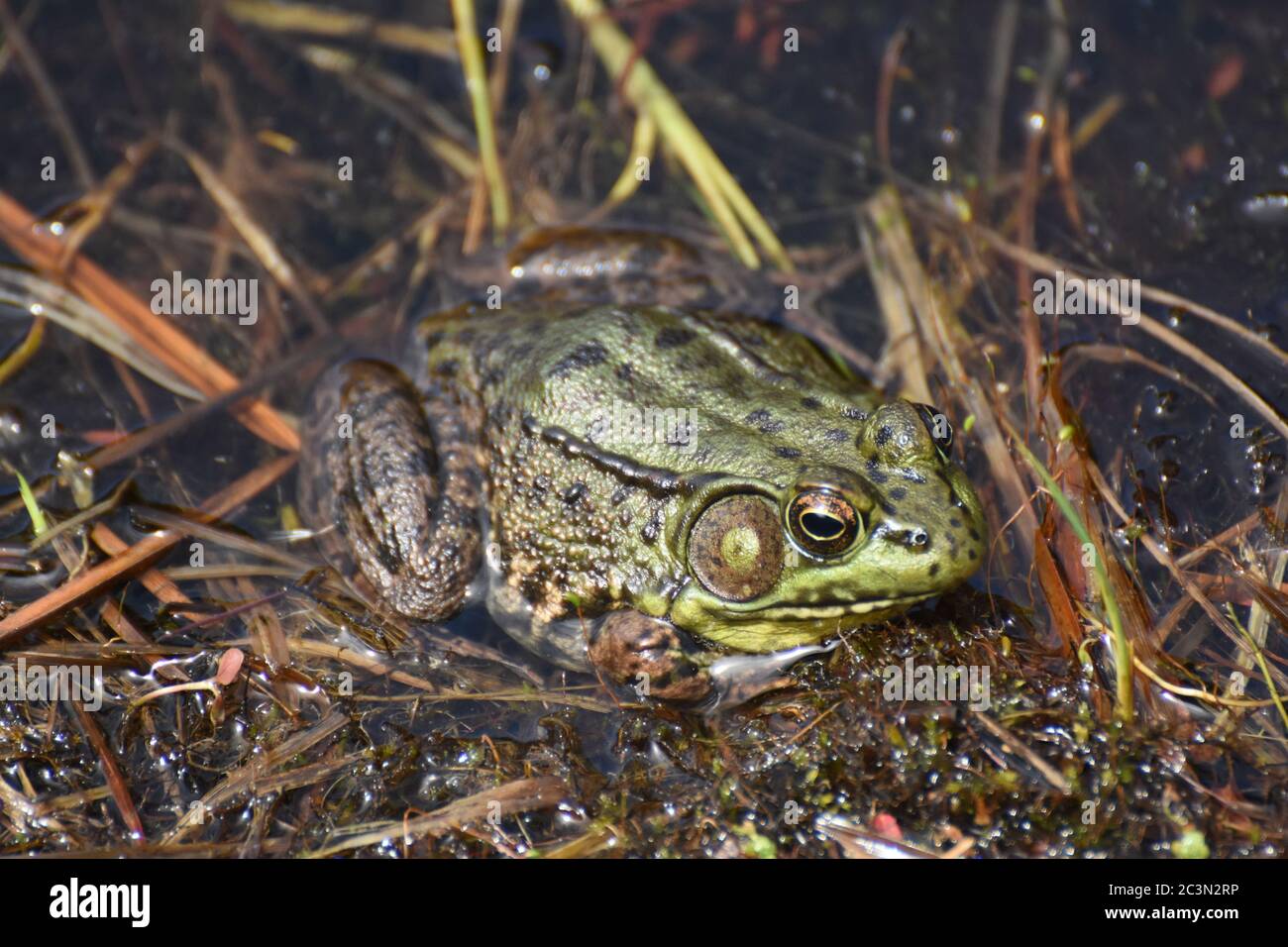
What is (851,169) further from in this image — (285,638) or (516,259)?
(285,638)

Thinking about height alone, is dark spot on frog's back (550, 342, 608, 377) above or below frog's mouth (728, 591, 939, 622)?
above

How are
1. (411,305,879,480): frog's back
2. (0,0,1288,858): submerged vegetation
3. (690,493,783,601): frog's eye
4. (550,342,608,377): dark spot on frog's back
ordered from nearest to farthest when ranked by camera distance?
(0,0,1288,858): submerged vegetation → (690,493,783,601): frog's eye → (411,305,879,480): frog's back → (550,342,608,377): dark spot on frog's back

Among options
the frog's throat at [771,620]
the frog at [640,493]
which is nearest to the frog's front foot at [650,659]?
the frog at [640,493]

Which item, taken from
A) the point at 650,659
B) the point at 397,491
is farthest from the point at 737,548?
the point at 397,491

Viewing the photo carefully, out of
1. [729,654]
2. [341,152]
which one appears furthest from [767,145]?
[729,654]

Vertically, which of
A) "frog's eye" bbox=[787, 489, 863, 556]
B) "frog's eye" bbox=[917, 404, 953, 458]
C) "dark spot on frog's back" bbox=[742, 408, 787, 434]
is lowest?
"frog's eye" bbox=[787, 489, 863, 556]

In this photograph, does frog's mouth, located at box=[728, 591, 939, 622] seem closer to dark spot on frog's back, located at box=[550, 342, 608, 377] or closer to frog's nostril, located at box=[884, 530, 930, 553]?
frog's nostril, located at box=[884, 530, 930, 553]

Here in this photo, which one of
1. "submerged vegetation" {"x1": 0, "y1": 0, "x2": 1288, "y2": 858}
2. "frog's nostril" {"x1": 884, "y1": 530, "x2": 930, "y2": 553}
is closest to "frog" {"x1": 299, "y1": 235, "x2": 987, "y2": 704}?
"frog's nostril" {"x1": 884, "y1": 530, "x2": 930, "y2": 553}
